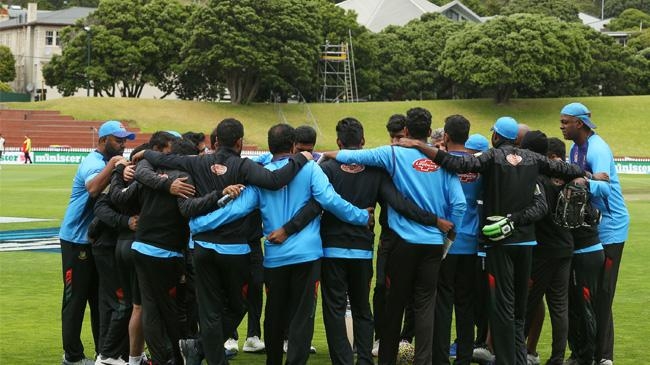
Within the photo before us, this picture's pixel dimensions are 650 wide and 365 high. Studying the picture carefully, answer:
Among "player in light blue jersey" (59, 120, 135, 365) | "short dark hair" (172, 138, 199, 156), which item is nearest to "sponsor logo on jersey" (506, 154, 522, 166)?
"short dark hair" (172, 138, 199, 156)

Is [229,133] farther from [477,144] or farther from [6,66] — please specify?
[6,66]

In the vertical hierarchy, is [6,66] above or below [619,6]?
below

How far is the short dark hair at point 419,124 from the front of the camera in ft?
27.7

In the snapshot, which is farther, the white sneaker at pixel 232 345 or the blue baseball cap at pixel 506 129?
the white sneaker at pixel 232 345

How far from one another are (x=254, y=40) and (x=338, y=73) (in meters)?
11.1

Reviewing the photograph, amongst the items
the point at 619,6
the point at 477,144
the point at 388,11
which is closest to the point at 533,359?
the point at 477,144

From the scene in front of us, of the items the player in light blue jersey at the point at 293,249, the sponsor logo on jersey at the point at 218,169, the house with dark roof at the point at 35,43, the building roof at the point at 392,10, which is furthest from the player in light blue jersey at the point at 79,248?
the house with dark roof at the point at 35,43

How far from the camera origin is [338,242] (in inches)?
330

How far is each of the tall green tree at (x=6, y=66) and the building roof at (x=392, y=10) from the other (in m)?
35.3

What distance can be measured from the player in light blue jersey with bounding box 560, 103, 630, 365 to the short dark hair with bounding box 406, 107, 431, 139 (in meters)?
1.50

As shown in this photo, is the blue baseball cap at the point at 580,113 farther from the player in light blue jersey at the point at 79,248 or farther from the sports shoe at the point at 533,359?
the player in light blue jersey at the point at 79,248

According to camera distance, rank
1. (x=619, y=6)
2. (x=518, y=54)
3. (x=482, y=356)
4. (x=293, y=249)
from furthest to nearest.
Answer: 1. (x=619, y=6)
2. (x=518, y=54)
3. (x=482, y=356)
4. (x=293, y=249)

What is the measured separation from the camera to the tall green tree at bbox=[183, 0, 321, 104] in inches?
2931

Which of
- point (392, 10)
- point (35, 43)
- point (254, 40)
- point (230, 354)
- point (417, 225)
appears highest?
point (392, 10)
